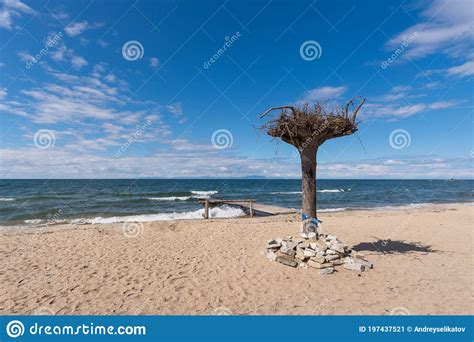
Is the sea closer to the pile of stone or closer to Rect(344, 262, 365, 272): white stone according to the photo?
the pile of stone

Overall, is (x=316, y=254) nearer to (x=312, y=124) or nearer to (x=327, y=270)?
(x=327, y=270)

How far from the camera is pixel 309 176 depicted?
25.4ft

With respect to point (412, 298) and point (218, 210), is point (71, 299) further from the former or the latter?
point (218, 210)

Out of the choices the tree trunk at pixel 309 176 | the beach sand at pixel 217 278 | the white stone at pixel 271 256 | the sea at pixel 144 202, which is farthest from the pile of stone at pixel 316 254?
the sea at pixel 144 202

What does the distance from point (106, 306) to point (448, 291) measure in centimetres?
710

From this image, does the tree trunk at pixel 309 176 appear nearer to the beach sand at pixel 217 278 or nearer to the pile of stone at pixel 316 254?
the pile of stone at pixel 316 254

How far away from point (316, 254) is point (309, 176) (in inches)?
85.3

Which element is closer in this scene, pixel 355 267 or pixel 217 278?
pixel 217 278

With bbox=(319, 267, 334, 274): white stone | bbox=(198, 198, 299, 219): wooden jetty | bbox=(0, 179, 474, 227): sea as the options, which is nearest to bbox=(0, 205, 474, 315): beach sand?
bbox=(319, 267, 334, 274): white stone

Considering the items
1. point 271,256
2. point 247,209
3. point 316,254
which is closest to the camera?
point 316,254

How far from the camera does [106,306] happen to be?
5.17m

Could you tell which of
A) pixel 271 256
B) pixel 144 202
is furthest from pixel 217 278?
pixel 144 202

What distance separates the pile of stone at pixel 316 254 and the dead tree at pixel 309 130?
0.84 metres

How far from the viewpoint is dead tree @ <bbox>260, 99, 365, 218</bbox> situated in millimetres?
7215
